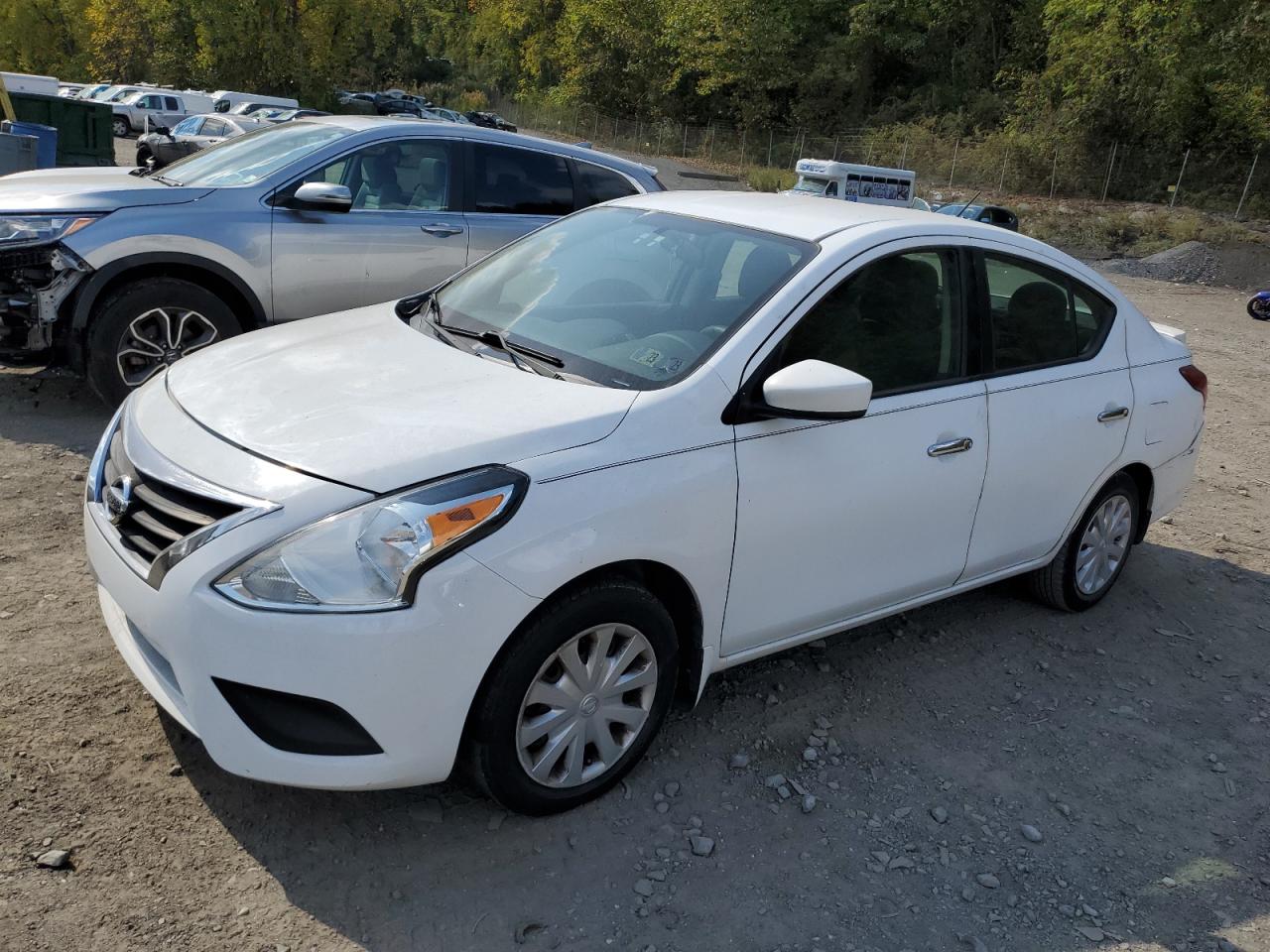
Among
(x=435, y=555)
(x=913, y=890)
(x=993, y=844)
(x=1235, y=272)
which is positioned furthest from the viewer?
(x=1235, y=272)

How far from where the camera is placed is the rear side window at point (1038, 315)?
13.5 ft

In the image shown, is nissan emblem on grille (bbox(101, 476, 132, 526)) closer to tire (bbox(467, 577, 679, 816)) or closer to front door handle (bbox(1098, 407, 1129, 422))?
tire (bbox(467, 577, 679, 816))

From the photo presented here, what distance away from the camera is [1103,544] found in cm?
487

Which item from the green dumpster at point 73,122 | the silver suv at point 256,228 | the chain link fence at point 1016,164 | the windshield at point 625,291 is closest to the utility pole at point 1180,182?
the chain link fence at point 1016,164

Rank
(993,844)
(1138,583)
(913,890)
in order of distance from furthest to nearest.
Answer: (1138,583)
(993,844)
(913,890)

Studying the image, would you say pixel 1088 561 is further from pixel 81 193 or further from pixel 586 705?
pixel 81 193

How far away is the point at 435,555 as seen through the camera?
2621 mm

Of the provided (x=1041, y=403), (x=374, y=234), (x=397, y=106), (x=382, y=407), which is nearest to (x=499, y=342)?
(x=382, y=407)

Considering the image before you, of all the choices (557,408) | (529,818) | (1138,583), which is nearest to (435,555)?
(557,408)

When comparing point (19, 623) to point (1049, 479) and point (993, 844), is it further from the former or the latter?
point (1049, 479)

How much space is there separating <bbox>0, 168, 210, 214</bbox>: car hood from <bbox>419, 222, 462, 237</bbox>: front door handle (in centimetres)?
131

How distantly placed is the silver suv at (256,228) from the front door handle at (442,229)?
13 millimetres

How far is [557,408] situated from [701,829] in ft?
4.30

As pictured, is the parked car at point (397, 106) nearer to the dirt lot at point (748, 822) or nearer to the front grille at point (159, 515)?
the dirt lot at point (748, 822)
